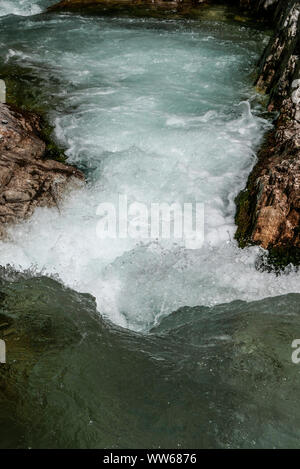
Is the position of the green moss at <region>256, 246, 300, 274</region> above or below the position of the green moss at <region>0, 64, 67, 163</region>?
below

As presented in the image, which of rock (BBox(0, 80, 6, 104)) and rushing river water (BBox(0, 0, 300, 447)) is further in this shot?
rock (BBox(0, 80, 6, 104))

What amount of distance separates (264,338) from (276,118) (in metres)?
5.53

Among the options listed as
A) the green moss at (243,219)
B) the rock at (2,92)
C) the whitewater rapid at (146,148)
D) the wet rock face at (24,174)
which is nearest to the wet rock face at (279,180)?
the green moss at (243,219)

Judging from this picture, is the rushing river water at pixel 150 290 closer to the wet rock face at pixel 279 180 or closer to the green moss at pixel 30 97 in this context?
the green moss at pixel 30 97

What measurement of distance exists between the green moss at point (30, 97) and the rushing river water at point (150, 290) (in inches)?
5.8

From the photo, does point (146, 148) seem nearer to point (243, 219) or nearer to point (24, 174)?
point (24, 174)

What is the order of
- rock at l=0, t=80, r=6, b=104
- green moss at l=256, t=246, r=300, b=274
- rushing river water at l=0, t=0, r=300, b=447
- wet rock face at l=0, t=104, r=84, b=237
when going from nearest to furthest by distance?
rushing river water at l=0, t=0, r=300, b=447 → green moss at l=256, t=246, r=300, b=274 → wet rock face at l=0, t=104, r=84, b=237 → rock at l=0, t=80, r=6, b=104

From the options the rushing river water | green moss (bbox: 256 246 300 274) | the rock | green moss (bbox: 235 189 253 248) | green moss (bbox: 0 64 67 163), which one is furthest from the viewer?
the rock

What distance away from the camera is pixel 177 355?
4.64 meters

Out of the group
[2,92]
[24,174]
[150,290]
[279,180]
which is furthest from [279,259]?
[2,92]

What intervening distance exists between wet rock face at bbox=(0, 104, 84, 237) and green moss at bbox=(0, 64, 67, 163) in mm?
266

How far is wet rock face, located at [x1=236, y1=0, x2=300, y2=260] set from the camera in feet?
19.3

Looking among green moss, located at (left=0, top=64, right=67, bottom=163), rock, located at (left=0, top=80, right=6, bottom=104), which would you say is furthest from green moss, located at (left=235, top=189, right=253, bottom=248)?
rock, located at (left=0, top=80, right=6, bottom=104)

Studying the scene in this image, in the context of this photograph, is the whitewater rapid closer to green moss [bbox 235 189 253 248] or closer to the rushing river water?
the rushing river water
